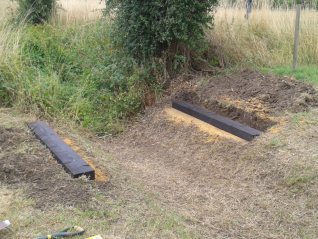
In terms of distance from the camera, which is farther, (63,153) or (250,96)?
(250,96)

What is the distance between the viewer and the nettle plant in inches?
299

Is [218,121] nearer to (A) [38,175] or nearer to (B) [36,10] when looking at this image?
(A) [38,175]

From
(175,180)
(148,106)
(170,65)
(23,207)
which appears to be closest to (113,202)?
(23,207)

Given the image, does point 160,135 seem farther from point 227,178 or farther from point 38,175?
point 38,175

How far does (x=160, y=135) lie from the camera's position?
690 cm

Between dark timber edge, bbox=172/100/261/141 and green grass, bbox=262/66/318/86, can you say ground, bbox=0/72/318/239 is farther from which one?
green grass, bbox=262/66/318/86

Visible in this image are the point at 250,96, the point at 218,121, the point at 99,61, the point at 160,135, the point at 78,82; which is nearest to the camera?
the point at 218,121

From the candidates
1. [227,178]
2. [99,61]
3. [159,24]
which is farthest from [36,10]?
[227,178]

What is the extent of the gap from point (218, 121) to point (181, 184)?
1419 millimetres

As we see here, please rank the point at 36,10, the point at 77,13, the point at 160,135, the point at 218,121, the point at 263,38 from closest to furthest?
the point at 218,121
the point at 160,135
the point at 263,38
the point at 36,10
the point at 77,13

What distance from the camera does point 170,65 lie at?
27.1 ft

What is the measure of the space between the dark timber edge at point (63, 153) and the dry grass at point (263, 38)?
12.5 ft

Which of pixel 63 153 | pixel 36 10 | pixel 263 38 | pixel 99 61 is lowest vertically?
pixel 63 153

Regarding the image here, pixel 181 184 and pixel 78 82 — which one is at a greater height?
pixel 78 82
